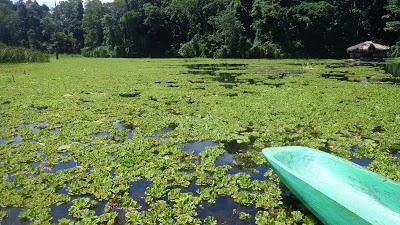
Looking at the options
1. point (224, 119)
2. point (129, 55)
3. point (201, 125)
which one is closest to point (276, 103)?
point (224, 119)

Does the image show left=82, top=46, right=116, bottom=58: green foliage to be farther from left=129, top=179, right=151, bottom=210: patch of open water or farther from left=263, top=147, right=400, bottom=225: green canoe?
left=263, top=147, right=400, bottom=225: green canoe

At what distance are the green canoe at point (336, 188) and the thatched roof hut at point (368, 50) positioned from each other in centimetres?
3515

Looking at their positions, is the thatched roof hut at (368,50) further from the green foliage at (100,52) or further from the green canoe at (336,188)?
the green foliage at (100,52)

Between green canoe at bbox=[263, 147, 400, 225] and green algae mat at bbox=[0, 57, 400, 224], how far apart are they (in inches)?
15.9

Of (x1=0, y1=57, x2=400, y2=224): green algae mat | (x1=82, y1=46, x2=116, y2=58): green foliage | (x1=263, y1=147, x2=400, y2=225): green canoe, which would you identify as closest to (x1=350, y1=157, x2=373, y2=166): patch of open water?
(x1=0, y1=57, x2=400, y2=224): green algae mat

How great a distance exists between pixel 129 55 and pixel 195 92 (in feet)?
156

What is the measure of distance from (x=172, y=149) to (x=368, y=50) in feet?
114

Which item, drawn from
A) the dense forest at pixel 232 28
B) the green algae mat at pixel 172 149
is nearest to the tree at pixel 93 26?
the dense forest at pixel 232 28

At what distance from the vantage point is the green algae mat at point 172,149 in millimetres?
4387

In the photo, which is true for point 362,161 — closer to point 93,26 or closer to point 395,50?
point 395,50

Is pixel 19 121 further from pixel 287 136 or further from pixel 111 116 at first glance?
pixel 287 136

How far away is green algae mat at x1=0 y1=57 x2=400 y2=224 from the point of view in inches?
173

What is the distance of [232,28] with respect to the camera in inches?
1818

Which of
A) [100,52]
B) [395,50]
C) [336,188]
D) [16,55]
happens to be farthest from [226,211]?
[100,52]
